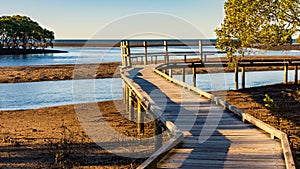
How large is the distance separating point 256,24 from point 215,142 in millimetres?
7052

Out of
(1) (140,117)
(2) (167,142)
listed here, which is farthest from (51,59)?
(2) (167,142)

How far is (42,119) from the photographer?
15812mm

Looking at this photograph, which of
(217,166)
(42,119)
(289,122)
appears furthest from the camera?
(42,119)

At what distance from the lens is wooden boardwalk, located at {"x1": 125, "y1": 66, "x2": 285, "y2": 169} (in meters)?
5.57

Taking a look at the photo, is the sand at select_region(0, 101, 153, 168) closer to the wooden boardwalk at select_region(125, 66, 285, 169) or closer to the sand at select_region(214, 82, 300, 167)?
the wooden boardwalk at select_region(125, 66, 285, 169)

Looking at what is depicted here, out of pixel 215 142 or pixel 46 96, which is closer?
pixel 215 142

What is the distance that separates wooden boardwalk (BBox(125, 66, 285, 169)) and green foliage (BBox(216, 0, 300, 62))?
3732mm

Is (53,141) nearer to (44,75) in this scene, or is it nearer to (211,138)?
(211,138)

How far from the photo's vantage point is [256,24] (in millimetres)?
12508

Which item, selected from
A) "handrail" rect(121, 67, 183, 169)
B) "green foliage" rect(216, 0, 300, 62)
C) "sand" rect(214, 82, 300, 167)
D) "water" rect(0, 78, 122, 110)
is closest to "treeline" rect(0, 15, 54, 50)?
"water" rect(0, 78, 122, 110)

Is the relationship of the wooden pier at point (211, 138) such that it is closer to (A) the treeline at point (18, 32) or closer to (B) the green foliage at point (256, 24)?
(B) the green foliage at point (256, 24)

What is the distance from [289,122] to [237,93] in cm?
865

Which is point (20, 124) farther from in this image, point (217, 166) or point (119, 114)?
point (217, 166)

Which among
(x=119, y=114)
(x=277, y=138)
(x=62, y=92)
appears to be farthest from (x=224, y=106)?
(x=62, y=92)
